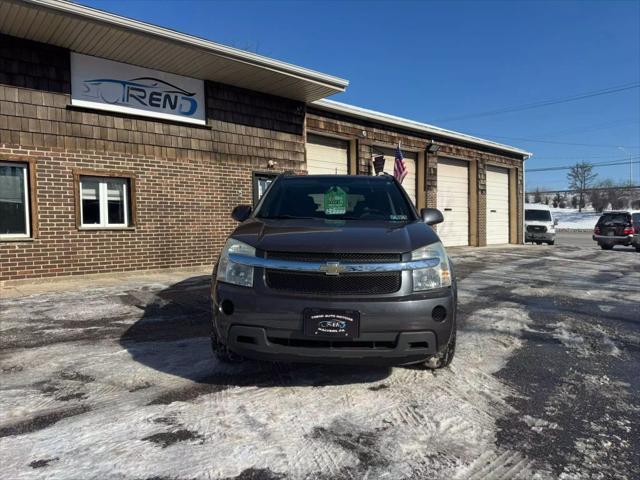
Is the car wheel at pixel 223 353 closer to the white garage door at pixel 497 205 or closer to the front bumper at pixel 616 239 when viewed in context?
the white garage door at pixel 497 205

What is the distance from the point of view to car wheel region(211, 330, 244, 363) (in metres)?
3.66

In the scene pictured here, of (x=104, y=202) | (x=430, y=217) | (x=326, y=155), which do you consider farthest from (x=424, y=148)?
(x=430, y=217)

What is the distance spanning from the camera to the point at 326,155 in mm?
14016

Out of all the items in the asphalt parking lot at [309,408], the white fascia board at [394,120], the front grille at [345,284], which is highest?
the white fascia board at [394,120]

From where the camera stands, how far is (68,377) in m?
3.66

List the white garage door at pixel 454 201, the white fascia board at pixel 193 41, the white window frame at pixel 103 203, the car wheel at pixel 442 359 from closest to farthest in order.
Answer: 1. the car wheel at pixel 442 359
2. the white fascia board at pixel 193 41
3. the white window frame at pixel 103 203
4. the white garage door at pixel 454 201

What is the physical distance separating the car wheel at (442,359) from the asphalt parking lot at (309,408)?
0.27 feet

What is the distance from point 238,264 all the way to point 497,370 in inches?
91.7

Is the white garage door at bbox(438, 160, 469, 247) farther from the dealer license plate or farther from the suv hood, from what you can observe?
the dealer license plate

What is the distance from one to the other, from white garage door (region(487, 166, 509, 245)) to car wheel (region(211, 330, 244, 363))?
1886cm

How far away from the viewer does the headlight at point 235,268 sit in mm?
3209

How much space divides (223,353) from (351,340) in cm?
125

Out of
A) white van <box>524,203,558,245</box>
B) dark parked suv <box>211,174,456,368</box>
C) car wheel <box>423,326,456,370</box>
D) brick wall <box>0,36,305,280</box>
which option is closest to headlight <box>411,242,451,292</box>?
dark parked suv <box>211,174,456,368</box>

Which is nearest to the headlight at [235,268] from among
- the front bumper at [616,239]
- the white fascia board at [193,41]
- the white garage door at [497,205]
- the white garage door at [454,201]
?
the white fascia board at [193,41]
